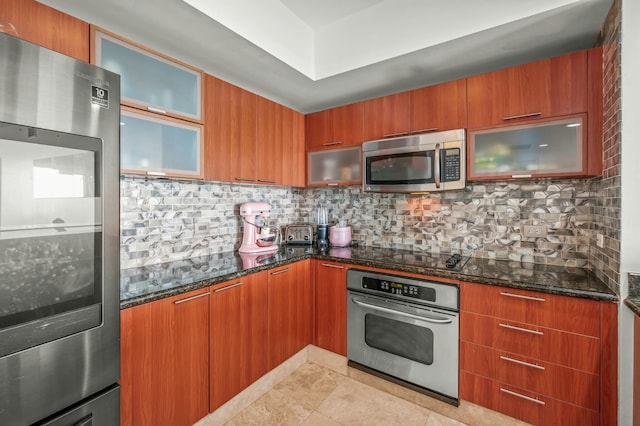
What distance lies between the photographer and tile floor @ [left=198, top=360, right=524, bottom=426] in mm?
1780

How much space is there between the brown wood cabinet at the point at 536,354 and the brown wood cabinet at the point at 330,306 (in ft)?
2.75

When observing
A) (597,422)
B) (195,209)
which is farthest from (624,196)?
(195,209)

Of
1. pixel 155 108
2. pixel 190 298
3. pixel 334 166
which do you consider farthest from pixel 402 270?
pixel 155 108

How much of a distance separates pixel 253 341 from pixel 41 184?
4.72 ft

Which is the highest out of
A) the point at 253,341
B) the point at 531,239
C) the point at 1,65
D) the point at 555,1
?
the point at 555,1

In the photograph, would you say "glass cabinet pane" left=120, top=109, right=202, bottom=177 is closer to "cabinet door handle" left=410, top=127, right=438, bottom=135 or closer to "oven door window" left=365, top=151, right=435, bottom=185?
"oven door window" left=365, top=151, right=435, bottom=185

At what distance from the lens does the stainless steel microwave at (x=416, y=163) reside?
2043 millimetres

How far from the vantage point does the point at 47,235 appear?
95 centimetres

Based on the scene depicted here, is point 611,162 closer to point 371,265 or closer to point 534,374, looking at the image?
point 534,374

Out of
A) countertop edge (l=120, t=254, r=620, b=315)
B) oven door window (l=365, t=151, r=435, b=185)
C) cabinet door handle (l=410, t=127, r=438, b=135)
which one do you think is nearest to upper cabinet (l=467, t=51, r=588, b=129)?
cabinet door handle (l=410, t=127, r=438, b=135)

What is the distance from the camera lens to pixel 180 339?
59.3 inches

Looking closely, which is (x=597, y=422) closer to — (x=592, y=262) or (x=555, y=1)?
(x=592, y=262)

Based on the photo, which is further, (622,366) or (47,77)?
(622,366)

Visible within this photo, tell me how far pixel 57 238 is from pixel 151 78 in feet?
3.75
